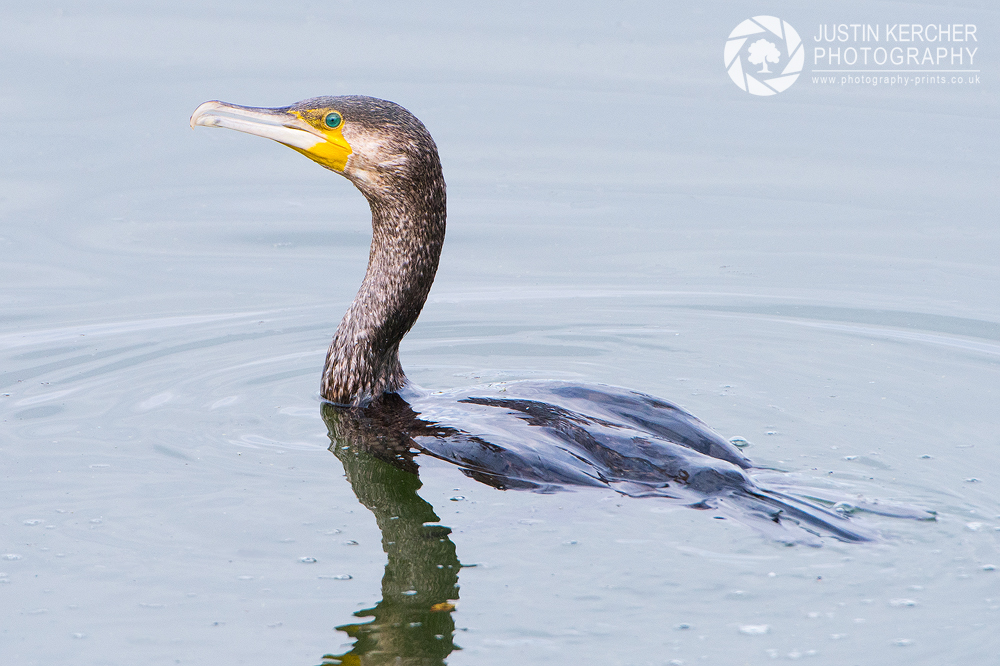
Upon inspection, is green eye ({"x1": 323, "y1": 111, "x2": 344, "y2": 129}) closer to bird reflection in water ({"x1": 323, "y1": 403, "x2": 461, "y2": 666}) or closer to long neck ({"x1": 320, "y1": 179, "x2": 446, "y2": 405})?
long neck ({"x1": 320, "y1": 179, "x2": 446, "y2": 405})

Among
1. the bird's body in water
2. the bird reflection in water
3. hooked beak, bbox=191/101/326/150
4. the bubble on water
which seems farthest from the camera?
hooked beak, bbox=191/101/326/150

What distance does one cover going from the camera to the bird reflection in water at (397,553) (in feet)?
13.2

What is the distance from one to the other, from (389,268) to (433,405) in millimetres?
713

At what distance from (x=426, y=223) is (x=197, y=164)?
14.3 ft

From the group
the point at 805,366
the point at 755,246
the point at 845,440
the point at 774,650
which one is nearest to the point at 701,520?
the point at 774,650

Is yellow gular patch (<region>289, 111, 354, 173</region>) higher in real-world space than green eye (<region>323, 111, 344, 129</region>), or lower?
lower

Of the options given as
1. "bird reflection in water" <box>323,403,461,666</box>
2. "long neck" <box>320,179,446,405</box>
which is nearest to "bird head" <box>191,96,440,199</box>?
"long neck" <box>320,179,446,405</box>

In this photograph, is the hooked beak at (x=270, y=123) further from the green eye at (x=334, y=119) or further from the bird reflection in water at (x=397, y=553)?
the bird reflection in water at (x=397, y=553)

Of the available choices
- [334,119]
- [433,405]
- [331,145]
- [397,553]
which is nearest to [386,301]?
[433,405]

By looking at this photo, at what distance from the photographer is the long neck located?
5.79 metres

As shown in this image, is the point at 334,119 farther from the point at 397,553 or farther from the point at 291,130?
the point at 397,553

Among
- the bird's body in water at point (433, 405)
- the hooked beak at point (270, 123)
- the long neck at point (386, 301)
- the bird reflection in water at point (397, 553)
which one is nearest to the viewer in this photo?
the bird reflection in water at point (397, 553)

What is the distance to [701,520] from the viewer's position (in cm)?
458

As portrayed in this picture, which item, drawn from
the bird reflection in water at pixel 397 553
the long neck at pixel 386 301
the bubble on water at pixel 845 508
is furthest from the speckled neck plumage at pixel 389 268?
the bubble on water at pixel 845 508
